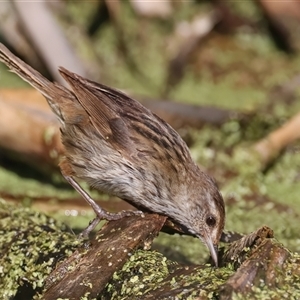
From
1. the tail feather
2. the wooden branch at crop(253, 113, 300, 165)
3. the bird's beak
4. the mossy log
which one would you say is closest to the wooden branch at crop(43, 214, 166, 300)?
the mossy log

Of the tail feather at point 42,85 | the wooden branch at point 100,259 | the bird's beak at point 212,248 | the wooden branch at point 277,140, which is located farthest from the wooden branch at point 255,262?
the wooden branch at point 277,140

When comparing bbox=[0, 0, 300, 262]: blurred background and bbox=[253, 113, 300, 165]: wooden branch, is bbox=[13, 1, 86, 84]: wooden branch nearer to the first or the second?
bbox=[0, 0, 300, 262]: blurred background

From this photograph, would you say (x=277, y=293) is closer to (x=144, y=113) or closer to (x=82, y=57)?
(x=144, y=113)

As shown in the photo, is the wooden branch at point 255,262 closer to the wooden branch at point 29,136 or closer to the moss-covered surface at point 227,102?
the moss-covered surface at point 227,102

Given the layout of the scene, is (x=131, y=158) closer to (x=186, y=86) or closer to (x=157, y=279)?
(x=157, y=279)

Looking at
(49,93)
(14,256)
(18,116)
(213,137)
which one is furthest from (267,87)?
(14,256)

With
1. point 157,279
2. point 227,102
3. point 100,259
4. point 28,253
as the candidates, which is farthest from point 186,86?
point 157,279
